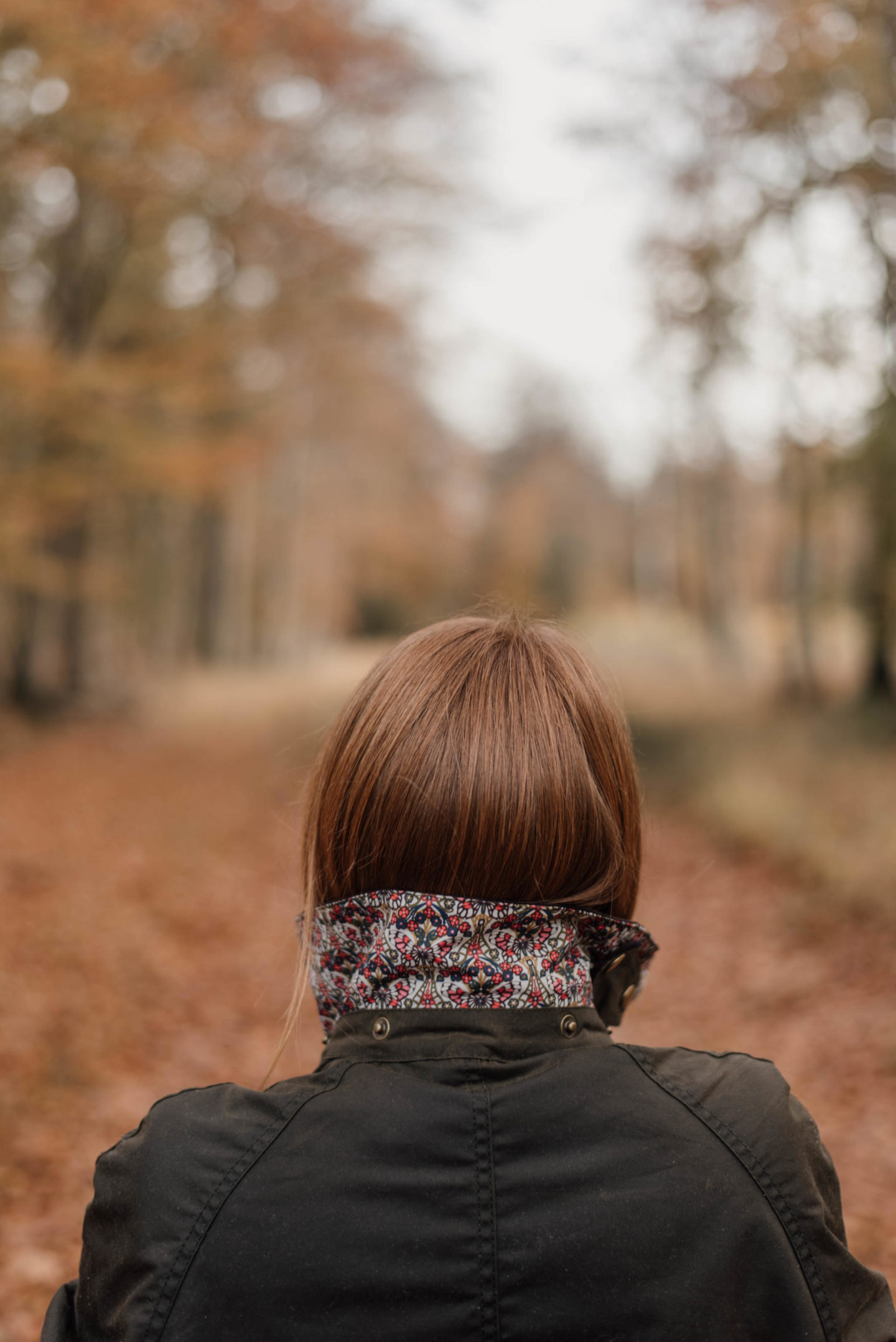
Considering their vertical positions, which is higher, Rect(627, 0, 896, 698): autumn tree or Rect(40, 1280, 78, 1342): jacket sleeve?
Rect(627, 0, 896, 698): autumn tree

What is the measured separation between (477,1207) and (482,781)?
0.46 metres

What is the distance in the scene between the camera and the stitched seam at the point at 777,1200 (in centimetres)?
122

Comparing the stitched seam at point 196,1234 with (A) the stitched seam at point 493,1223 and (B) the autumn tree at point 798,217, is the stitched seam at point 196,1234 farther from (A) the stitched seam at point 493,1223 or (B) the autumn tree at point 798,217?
(B) the autumn tree at point 798,217

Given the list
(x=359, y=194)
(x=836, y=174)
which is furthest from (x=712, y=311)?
(x=359, y=194)

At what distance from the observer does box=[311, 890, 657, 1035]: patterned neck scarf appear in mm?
1292

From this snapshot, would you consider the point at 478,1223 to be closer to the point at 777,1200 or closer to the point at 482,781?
the point at 777,1200

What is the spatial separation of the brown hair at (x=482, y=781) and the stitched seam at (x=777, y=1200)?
0.87ft

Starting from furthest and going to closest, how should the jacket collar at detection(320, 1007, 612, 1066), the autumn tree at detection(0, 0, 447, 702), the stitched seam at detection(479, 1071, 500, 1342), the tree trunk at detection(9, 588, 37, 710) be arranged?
the tree trunk at detection(9, 588, 37, 710) → the autumn tree at detection(0, 0, 447, 702) → the jacket collar at detection(320, 1007, 612, 1066) → the stitched seam at detection(479, 1071, 500, 1342)

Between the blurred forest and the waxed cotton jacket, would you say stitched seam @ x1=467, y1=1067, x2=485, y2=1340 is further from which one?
the blurred forest

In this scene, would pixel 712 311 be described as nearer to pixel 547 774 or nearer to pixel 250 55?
pixel 250 55

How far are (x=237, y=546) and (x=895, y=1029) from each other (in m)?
20.5

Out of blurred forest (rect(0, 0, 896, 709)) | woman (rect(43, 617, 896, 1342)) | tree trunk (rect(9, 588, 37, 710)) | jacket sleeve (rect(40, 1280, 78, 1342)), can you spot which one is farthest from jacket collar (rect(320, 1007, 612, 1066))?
tree trunk (rect(9, 588, 37, 710))

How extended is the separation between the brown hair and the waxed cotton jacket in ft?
0.58

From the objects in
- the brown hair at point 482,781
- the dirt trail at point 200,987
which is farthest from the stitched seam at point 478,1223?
the dirt trail at point 200,987
